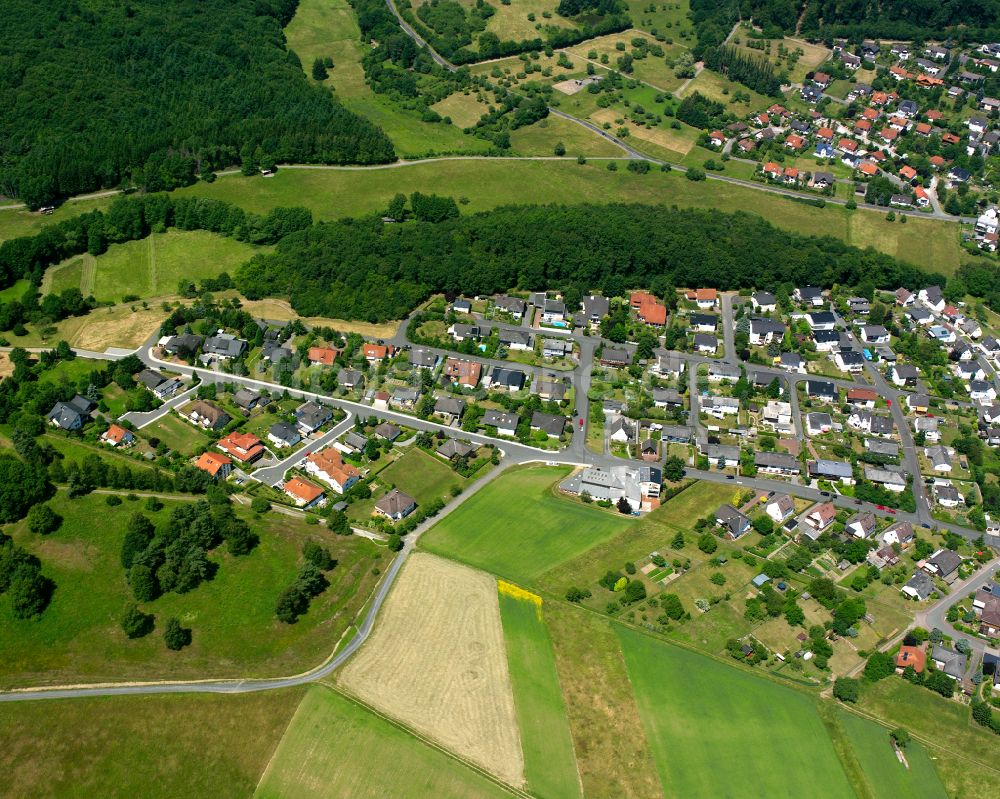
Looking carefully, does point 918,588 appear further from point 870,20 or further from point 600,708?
point 870,20

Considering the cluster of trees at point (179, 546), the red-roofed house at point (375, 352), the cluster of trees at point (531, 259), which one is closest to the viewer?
the cluster of trees at point (179, 546)

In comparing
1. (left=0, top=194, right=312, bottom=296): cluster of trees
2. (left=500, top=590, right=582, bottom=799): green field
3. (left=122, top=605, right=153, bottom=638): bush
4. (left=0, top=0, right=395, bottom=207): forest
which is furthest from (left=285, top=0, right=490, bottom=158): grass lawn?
(left=122, top=605, right=153, bottom=638): bush

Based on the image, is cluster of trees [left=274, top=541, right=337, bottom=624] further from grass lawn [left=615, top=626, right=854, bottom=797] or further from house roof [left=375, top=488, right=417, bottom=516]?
grass lawn [left=615, top=626, right=854, bottom=797]

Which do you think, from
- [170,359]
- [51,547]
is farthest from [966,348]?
[51,547]

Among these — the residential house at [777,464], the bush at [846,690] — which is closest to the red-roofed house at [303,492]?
the residential house at [777,464]

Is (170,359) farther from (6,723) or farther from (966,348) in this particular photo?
(966,348)

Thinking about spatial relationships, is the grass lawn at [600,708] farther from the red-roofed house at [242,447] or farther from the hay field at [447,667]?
the red-roofed house at [242,447]
